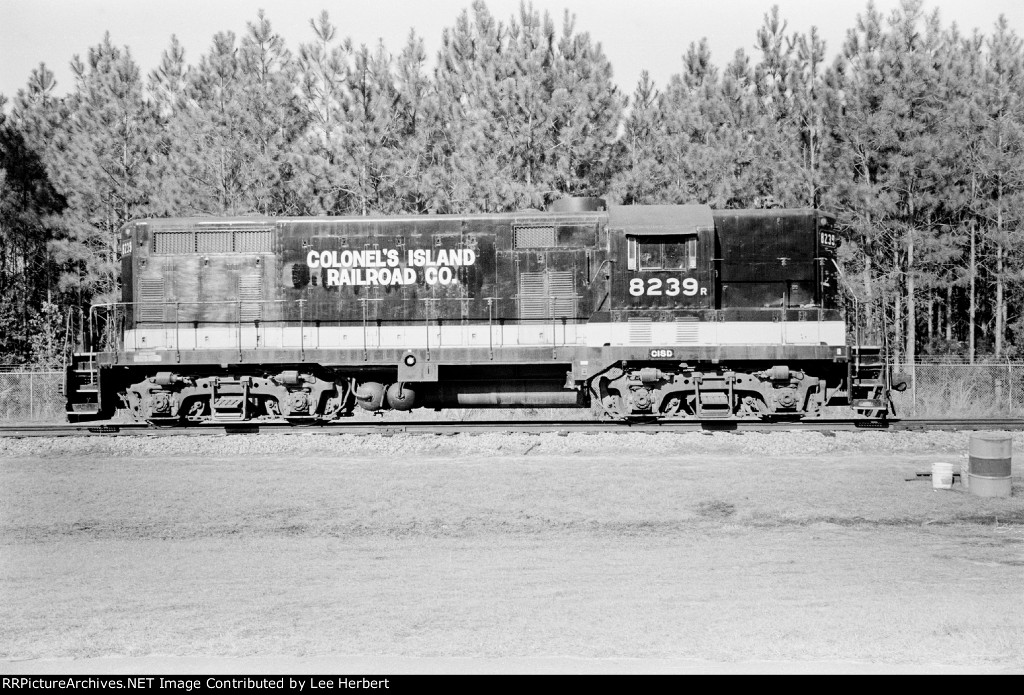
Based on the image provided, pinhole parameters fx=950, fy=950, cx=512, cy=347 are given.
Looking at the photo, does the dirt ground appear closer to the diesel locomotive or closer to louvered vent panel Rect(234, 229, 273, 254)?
the diesel locomotive

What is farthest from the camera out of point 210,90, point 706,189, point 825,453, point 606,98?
point 210,90

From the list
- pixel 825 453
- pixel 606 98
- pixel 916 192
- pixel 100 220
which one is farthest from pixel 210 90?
pixel 825 453

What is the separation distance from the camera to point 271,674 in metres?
5.26

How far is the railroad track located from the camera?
16.6m


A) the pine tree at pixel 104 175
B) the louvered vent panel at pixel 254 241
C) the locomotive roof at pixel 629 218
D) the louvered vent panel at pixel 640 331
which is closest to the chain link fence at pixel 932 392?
the pine tree at pixel 104 175

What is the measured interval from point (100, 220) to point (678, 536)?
96.5 ft

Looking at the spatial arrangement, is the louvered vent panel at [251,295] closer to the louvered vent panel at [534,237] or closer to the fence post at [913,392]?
the louvered vent panel at [534,237]

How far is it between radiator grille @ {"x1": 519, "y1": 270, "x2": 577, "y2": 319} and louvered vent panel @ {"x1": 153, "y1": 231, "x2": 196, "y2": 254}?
630 centimetres

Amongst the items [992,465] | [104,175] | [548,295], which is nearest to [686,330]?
[548,295]

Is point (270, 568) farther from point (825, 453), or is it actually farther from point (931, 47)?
point (931, 47)

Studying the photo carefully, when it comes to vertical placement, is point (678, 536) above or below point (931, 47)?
below

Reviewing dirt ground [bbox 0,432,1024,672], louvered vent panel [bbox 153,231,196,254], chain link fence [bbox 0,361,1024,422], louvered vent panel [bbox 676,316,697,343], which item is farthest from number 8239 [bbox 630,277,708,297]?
chain link fence [bbox 0,361,1024,422]

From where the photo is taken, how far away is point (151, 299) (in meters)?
17.7

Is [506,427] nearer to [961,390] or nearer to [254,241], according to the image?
[254,241]
